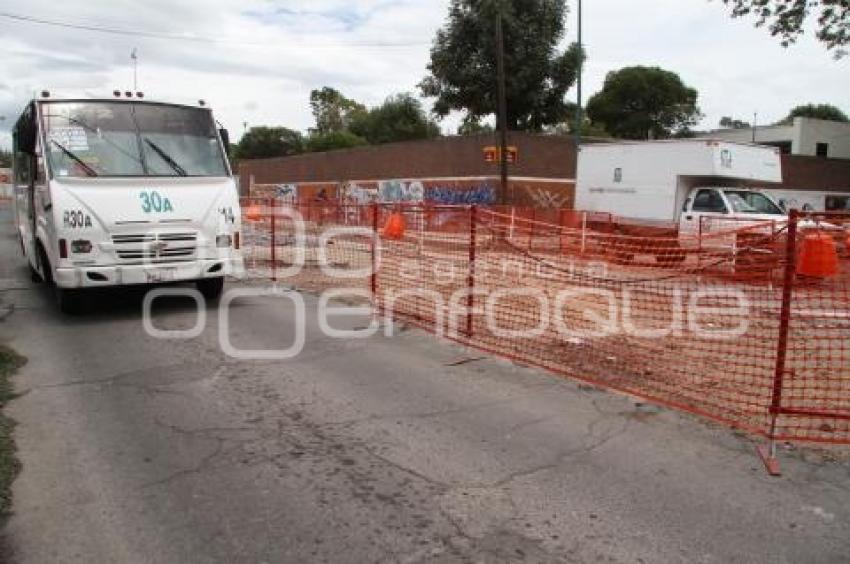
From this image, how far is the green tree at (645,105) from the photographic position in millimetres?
65438

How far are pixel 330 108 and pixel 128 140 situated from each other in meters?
83.9

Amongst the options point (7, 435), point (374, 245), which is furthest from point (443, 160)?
point (7, 435)

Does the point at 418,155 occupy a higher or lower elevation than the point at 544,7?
lower

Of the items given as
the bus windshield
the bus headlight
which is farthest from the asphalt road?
the bus windshield

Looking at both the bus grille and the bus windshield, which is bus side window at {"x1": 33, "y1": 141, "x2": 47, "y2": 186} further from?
the bus grille

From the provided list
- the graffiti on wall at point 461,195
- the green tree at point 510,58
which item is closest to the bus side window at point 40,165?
the graffiti on wall at point 461,195

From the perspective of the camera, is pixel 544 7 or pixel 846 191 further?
pixel 846 191

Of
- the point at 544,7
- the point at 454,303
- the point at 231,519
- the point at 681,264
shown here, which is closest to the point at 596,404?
the point at 231,519

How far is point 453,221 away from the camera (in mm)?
13539

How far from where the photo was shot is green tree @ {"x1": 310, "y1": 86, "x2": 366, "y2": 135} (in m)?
90.0

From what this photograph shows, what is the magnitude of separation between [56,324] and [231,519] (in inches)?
242

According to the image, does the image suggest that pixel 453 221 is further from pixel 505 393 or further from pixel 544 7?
pixel 544 7

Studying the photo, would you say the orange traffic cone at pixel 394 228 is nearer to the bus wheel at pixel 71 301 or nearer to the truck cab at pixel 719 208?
the bus wheel at pixel 71 301

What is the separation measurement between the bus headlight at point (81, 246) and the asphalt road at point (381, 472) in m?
1.59
